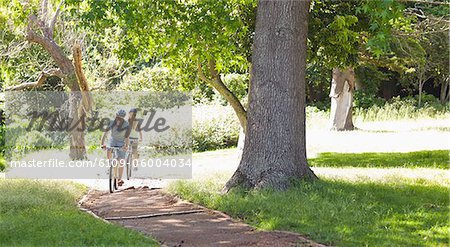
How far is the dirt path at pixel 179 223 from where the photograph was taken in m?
8.59

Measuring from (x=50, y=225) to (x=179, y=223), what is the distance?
2034mm

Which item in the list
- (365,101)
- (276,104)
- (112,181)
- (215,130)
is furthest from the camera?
(365,101)

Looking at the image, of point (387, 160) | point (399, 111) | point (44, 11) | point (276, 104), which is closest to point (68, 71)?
point (44, 11)

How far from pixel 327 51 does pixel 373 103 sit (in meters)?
19.5

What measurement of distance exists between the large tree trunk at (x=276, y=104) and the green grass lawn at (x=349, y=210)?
52cm

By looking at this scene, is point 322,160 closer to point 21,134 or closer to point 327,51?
point 327,51

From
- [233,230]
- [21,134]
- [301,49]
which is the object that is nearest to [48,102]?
[21,134]

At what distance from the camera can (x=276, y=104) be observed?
11.9 metres

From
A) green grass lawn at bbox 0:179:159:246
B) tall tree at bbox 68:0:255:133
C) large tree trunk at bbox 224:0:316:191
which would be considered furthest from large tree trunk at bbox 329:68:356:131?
green grass lawn at bbox 0:179:159:246

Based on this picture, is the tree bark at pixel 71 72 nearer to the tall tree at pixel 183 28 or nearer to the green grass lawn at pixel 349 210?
the tall tree at pixel 183 28

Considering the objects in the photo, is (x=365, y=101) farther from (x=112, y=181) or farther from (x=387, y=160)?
(x=112, y=181)

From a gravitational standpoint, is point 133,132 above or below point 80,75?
below

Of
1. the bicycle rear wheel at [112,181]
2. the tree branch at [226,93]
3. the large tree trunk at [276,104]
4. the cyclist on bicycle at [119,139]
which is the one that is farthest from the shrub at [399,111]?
the large tree trunk at [276,104]

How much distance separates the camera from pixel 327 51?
17625 millimetres
